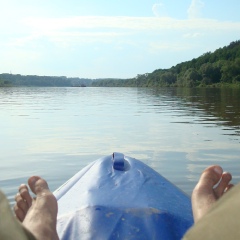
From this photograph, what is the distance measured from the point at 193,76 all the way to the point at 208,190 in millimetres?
80632

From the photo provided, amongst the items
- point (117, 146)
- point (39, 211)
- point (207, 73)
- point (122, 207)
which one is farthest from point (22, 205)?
point (207, 73)

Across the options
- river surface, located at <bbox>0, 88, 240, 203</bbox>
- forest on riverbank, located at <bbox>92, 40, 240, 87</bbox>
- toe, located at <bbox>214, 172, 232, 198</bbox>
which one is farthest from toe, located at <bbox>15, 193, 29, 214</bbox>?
forest on riverbank, located at <bbox>92, 40, 240, 87</bbox>

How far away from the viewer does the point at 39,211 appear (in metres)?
2.30

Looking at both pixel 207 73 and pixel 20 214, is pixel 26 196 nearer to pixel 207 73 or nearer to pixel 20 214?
pixel 20 214

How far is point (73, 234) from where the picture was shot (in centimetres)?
232

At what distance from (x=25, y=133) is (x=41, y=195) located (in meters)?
8.22

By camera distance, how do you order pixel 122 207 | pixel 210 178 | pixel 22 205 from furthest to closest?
pixel 22 205, pixel 210 178, pixel 122 207

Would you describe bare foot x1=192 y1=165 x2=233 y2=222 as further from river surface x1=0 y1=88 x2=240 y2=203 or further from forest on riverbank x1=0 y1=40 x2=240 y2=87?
forest on riverbank x1=0 y1=40 x2=240 y2=87

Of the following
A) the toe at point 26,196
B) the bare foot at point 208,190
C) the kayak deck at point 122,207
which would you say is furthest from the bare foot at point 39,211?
the bare foot at point 208,190

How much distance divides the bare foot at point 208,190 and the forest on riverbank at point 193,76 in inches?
2867

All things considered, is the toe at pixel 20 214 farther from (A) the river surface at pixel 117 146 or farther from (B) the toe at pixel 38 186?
(A) the river surface at pixel 117 146

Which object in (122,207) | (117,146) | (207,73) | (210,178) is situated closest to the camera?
(122,207)

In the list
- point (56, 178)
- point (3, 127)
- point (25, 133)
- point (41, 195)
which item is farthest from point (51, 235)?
point (3, 127)

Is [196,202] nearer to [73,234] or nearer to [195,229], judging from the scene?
[73,234]
